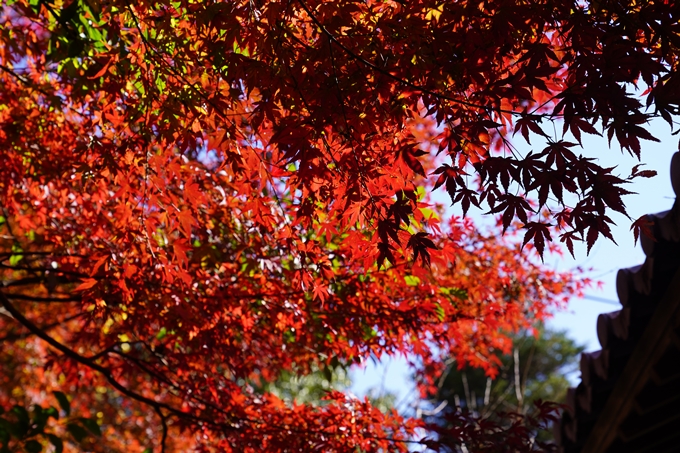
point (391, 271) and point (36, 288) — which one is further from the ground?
point (36, 288)

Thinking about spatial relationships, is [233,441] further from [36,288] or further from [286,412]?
[36,288]

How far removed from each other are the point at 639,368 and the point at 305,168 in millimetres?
2099

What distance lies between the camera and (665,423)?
13.1 ft

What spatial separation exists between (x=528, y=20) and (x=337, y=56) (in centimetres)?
A: 87

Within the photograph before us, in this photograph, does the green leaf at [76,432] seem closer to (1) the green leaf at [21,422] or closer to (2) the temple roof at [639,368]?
(1) the green leaf at [21,422]

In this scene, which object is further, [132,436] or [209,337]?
[132,436]

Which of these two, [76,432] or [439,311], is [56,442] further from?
[439,311]

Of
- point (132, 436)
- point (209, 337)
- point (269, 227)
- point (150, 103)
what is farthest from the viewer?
point (132, 436)

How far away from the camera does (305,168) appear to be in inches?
114

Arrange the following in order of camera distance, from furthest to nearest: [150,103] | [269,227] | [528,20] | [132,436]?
[132,436] → [269,227] → [150,103] → [528,20]

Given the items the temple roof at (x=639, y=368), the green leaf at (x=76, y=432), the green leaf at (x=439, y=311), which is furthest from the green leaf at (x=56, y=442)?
the temple roof at (x=639, y=368)

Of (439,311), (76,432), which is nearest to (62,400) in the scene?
(76,432)

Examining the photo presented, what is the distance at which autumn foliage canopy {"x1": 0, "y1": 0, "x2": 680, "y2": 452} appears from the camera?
2646 millimetres

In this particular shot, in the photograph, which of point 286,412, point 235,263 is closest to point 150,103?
point 235,263
